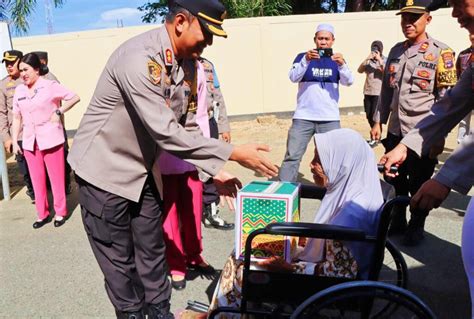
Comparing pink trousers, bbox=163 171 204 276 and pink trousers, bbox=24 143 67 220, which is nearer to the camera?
pink trousers, bbox=163 171 204 276

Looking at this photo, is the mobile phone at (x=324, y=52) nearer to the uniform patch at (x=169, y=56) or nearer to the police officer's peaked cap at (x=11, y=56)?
the uniform patch at (x=169, y=56)

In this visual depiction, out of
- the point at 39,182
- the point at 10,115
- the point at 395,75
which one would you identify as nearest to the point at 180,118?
the point at 395,75

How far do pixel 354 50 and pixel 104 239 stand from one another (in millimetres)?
9694

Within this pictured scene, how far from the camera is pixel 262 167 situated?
2.17 meters

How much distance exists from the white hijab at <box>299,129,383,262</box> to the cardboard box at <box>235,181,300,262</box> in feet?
0.47

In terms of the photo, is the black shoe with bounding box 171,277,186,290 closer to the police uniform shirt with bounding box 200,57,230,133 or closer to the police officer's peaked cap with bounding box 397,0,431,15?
the police uniform shirt with bounding box 200,57,230,133

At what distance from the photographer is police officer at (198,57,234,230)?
4.26 m

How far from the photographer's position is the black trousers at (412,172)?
12.1ft

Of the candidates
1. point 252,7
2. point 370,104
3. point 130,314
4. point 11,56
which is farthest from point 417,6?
point 252,7

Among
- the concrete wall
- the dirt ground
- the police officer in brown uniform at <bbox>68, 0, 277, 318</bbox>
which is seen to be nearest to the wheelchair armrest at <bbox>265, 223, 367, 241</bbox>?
the police officer in brown uniform at <bbox>68, 0, 277, 318</bbox>

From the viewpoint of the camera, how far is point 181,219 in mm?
3342

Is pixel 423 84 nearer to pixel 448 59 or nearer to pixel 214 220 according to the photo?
pixel 448 59

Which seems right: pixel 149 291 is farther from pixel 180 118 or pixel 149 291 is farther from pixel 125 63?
pixel 125 63

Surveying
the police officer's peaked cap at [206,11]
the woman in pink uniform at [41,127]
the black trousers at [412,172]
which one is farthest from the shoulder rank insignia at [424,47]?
the woman in pink uniform at [41,127]
